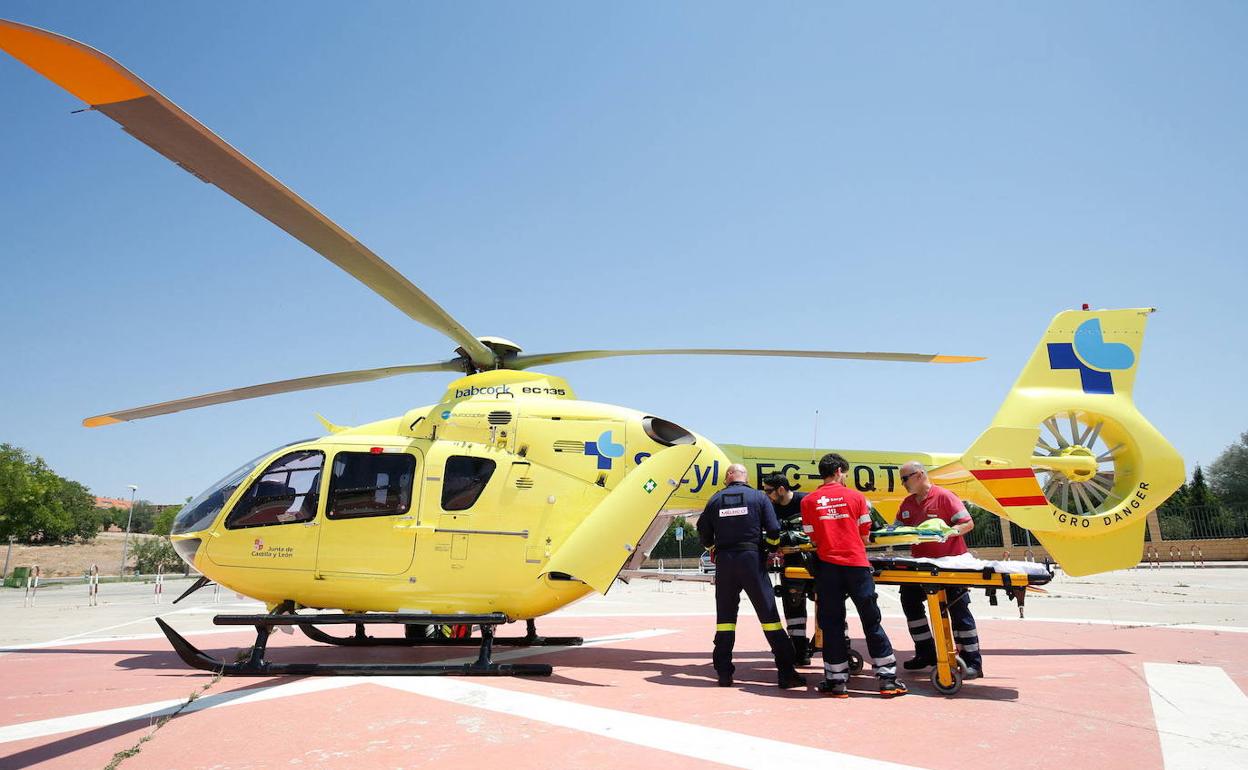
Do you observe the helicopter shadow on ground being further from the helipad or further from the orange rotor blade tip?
the orange rotor blade tip

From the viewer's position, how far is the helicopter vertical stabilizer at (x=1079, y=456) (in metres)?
7.73

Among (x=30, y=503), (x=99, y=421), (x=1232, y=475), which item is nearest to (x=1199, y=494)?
(x=1232, y=475)

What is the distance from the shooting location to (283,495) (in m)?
7.09

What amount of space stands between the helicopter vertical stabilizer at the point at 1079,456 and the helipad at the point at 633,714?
1296 mm

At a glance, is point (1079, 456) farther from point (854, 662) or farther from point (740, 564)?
point (740, 564)

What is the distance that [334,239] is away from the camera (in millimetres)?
5391

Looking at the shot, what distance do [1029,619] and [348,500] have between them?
1030cm

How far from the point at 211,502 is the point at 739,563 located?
5.60 metres

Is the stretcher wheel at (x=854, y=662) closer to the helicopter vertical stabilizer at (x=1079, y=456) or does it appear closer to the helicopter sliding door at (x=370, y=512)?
the helicopter vertical stabilizer at (x=1079, y=456)

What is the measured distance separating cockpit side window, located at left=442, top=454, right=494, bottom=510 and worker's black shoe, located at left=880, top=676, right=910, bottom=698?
13.4 ft

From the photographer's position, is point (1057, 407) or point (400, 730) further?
point (1057, 407)

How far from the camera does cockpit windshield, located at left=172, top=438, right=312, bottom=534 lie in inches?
282

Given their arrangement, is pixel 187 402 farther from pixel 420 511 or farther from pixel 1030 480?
pixel 1030 480

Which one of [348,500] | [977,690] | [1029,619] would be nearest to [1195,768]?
[977,690]
